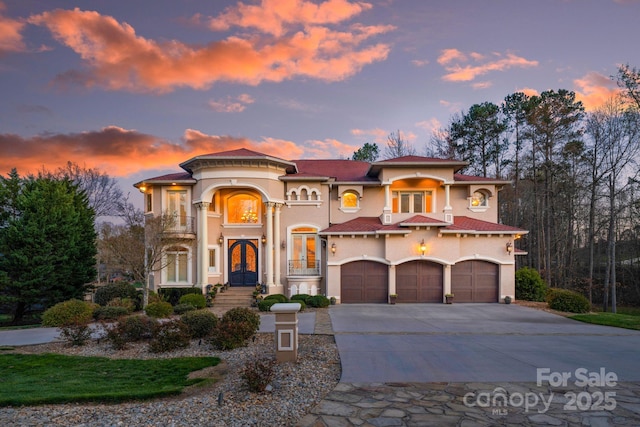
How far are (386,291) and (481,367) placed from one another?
36.0 ft

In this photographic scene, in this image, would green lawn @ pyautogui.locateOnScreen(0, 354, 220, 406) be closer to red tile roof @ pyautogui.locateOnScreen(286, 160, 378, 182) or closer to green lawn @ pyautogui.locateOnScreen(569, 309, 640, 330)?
red tile roof @ pyautogui.locateOnScreen(286, 160, 378, 182)

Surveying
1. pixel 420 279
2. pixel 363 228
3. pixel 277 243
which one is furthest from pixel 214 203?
pixel 420 279

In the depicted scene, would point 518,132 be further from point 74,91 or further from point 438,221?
point 74,91

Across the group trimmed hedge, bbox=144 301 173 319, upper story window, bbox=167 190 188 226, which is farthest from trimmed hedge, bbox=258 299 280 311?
upper story window, bbox=167 190 188 226

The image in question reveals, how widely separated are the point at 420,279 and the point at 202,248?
427 inches

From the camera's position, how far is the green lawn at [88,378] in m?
5.39

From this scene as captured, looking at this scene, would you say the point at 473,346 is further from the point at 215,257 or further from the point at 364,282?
the point at 215,257

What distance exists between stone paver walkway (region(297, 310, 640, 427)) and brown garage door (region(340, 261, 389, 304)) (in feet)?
39.0

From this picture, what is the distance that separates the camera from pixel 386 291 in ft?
58.2

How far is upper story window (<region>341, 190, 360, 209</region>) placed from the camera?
63.0 ft

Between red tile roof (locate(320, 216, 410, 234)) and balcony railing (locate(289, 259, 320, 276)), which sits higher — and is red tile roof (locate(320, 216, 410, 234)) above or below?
above

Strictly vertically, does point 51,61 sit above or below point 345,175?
above

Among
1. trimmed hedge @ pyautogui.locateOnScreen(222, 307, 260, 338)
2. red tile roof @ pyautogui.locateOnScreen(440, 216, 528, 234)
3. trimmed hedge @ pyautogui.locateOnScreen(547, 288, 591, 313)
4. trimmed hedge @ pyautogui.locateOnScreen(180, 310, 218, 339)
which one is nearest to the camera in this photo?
trimmed hedge @ pyautogui.locateOnScreen(222, 307, 260, 338)

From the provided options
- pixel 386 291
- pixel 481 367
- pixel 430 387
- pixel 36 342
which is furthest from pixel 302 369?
pixel 386 291
